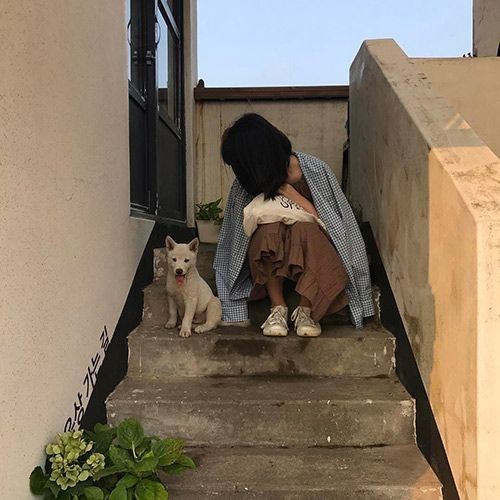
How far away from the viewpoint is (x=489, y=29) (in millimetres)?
4262

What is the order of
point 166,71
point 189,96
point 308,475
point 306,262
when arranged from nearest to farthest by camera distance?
point 308,475
point 306,262
point 166,71
point 189,96

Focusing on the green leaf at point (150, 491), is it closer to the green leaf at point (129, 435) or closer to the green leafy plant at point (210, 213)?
the green leaf at point (129, 435)

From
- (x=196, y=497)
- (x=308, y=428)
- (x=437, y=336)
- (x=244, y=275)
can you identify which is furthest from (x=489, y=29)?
(x=196, y=497)

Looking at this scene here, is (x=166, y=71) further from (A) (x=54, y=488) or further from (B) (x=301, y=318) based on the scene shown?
(A) (x=54, y=488)

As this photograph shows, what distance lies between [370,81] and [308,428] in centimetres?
194

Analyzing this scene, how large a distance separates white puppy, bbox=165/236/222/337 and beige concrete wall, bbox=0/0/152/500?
26 centimetres

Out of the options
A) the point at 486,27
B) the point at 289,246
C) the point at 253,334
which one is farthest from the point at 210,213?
the point at 486,27

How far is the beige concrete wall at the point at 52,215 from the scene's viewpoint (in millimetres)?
1404

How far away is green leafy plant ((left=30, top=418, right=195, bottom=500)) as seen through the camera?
152 centimetres

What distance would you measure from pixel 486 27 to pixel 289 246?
3259 millimetres

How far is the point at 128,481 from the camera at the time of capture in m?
1.54

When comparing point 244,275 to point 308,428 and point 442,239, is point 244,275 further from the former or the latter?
point 442,239

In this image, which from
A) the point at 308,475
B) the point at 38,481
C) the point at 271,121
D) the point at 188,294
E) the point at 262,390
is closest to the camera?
the point at 38,481

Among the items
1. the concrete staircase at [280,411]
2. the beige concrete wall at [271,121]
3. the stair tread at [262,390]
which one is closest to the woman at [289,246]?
the concrete staircase at [280,411]
